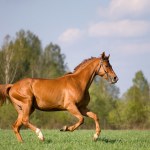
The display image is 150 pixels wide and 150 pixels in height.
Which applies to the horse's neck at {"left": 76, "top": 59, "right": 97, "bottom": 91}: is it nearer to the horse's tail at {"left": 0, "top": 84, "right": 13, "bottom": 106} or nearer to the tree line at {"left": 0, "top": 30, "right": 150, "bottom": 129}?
the horse's tail at {"left": 0, "top": 84, "right": 13, "bottom": 106}

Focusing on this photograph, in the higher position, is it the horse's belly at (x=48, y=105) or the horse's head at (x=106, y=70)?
the horse's head at (x=106, y=70)

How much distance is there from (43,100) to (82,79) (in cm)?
136

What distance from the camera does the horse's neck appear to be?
13016 millimetres

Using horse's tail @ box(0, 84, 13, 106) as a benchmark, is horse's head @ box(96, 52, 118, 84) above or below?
above

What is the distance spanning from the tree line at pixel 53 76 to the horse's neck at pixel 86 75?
26497 millimetres

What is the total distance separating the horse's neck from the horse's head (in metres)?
0.22

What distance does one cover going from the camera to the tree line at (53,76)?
43.2 m

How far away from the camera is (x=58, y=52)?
79.1 metres

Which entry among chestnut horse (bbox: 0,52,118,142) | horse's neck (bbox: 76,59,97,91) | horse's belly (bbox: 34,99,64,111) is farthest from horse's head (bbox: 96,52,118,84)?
horse's belly (bbox: 34,99,64,111)

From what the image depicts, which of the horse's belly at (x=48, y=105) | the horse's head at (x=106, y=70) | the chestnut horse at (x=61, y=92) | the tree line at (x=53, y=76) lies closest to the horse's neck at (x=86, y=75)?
the chestnut horse at (x=61, y=92)

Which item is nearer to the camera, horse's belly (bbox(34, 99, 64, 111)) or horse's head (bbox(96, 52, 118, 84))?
horse's belly (bbox(34, 99, 64, 111))

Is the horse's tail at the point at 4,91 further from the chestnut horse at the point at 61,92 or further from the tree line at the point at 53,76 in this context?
the tree line at the point at 53,76

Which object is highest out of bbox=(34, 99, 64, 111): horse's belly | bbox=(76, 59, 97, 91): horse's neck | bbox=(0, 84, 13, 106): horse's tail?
bbox=(76, 59, 97, 91): horse's neck

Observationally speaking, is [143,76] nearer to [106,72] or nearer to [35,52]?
[35,52]
